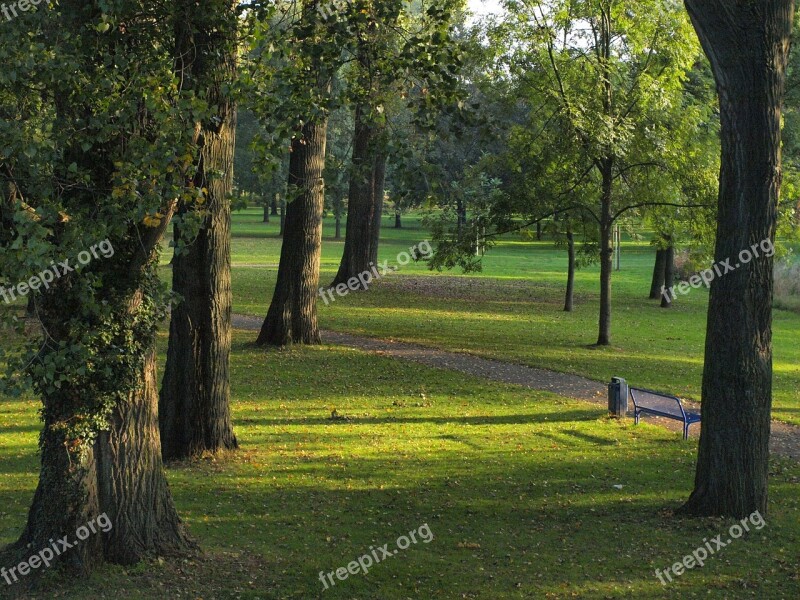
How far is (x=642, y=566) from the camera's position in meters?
8.61

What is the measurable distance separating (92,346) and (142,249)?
85 cm

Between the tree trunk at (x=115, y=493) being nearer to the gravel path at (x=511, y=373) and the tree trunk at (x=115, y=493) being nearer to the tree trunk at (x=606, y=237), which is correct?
the gravel path at (x=511, y=373)

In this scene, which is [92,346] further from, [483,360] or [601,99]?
[601,99]

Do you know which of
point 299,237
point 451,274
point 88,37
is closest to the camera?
point 88,37

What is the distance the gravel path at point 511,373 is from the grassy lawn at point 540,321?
657 mm

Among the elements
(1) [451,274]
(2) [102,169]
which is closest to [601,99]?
(2) [102,169]

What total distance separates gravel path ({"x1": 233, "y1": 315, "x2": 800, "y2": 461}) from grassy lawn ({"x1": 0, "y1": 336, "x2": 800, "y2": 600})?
2.81 feet

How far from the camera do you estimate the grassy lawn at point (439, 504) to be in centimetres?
804

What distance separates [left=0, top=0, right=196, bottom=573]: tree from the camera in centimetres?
657

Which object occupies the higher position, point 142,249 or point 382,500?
point 142,249

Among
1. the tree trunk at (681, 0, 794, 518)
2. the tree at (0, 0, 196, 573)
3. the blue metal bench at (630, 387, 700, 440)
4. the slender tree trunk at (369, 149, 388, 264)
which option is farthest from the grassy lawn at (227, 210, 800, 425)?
the tree at (0, 0, 196, 573)

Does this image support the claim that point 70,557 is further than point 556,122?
No

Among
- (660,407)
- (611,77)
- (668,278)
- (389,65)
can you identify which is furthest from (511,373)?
(668,278)

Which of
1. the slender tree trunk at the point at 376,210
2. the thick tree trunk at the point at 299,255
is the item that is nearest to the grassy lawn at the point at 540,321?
the slender tree trunk at the point at 376,210
